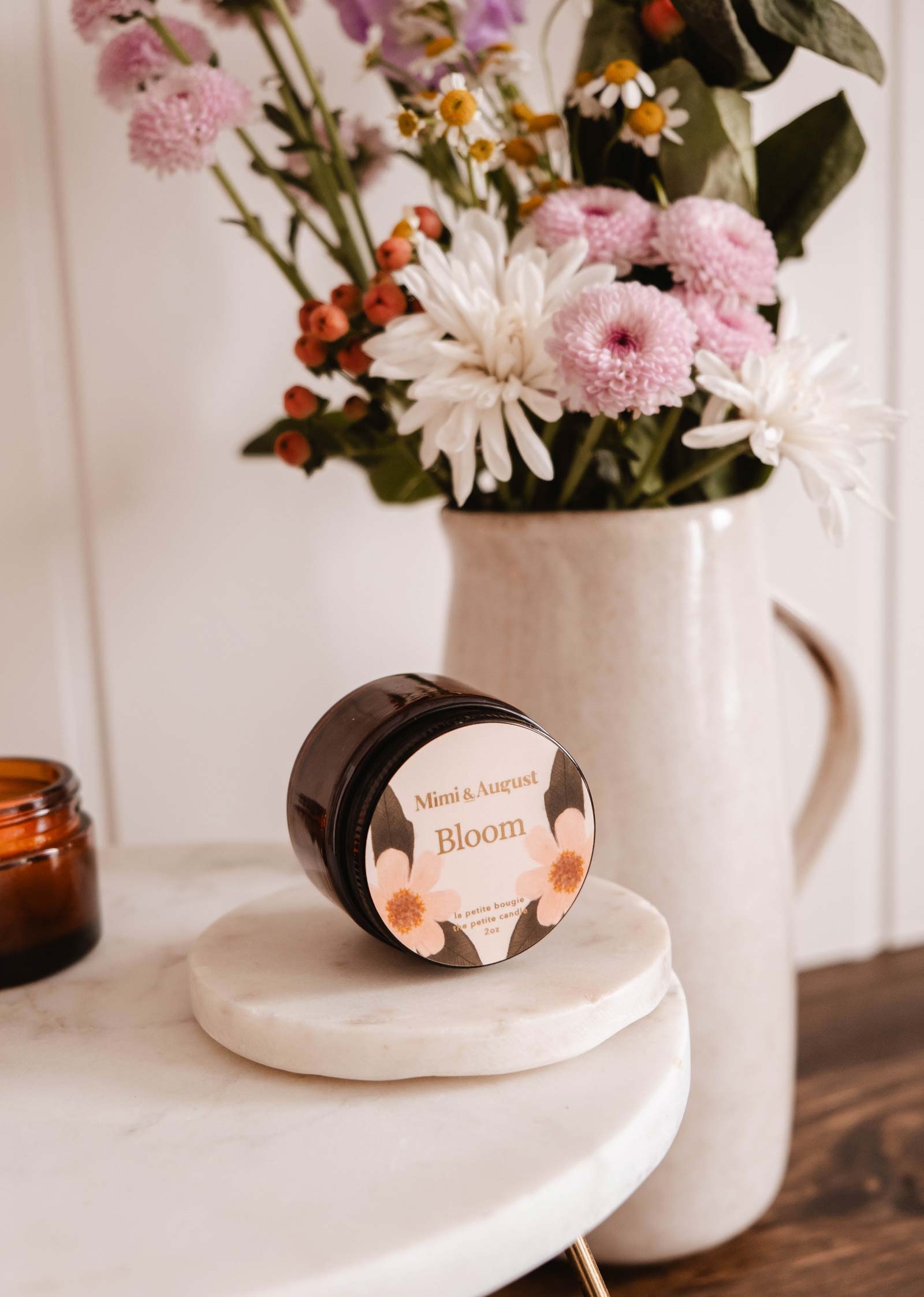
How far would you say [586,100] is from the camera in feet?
2.23

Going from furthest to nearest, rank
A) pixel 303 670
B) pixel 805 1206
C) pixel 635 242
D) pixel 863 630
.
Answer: pixel 863 630, pixel 303 670, pixel 805 1206, pixel 635 242

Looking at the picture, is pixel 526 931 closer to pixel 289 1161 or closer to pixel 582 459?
pixel 289 1161

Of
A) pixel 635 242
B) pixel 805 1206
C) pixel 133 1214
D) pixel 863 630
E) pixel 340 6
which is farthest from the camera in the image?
pixel 863 630

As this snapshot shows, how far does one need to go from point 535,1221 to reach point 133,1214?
126mm

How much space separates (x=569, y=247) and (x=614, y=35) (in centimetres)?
21

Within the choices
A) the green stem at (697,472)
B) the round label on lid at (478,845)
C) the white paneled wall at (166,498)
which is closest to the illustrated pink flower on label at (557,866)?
the round label on lid at (478,845)

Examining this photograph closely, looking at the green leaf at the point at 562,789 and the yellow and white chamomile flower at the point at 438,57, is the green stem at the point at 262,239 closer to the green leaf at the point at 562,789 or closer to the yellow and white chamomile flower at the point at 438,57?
the yellow and white chamomile flower at the point at 438,57

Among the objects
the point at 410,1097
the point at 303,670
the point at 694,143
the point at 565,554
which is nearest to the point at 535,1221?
the point at 410,1097

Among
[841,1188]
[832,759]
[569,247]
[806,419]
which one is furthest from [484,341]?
[841,1188]

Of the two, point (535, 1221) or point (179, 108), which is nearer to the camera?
point (535, 1221)

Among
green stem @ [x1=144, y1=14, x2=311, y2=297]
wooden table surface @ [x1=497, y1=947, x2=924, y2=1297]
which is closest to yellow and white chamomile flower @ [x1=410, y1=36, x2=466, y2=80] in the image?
green stem @ [x1=144, y1=14, x2=311, y2=297]

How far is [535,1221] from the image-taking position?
1.23 ft

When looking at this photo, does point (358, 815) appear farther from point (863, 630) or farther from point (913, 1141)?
point (863, 630)

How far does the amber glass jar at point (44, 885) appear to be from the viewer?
53cm
